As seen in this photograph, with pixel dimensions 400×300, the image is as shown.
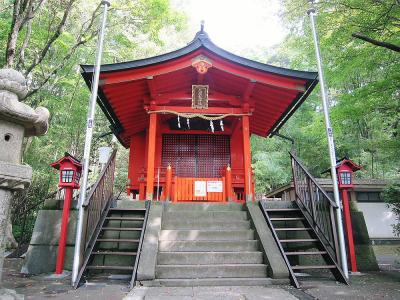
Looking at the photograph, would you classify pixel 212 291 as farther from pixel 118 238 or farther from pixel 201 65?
pixel 201 65

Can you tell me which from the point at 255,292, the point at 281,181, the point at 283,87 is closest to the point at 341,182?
the point at 283,87

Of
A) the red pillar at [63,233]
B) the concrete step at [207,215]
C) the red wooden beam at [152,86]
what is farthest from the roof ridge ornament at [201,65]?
the red pillar at [63,233]

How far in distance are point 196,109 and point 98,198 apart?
4.17m

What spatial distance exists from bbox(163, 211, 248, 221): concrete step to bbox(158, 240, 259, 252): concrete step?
952 millimetres

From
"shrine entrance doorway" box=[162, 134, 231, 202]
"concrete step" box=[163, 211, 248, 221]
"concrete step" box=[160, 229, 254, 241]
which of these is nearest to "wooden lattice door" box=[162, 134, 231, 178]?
"shrine entrance doorway" box=[162, 134, 231, 202]

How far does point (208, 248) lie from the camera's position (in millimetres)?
5617

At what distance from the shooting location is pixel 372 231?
15406 mm

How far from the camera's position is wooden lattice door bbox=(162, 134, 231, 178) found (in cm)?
1060

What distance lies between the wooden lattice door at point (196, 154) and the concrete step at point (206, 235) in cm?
464

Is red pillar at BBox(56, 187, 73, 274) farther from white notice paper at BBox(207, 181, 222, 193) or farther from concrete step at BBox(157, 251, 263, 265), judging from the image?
white notice paper at BBox(207, 181, 222, 193)

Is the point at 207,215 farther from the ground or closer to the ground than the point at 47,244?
farther from the ground

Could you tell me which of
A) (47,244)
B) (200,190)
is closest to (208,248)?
(200,190)

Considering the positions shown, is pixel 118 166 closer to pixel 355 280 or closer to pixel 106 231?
pixel 106 231

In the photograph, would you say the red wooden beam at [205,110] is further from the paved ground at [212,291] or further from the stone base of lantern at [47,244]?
the paved ground at [212,291]
